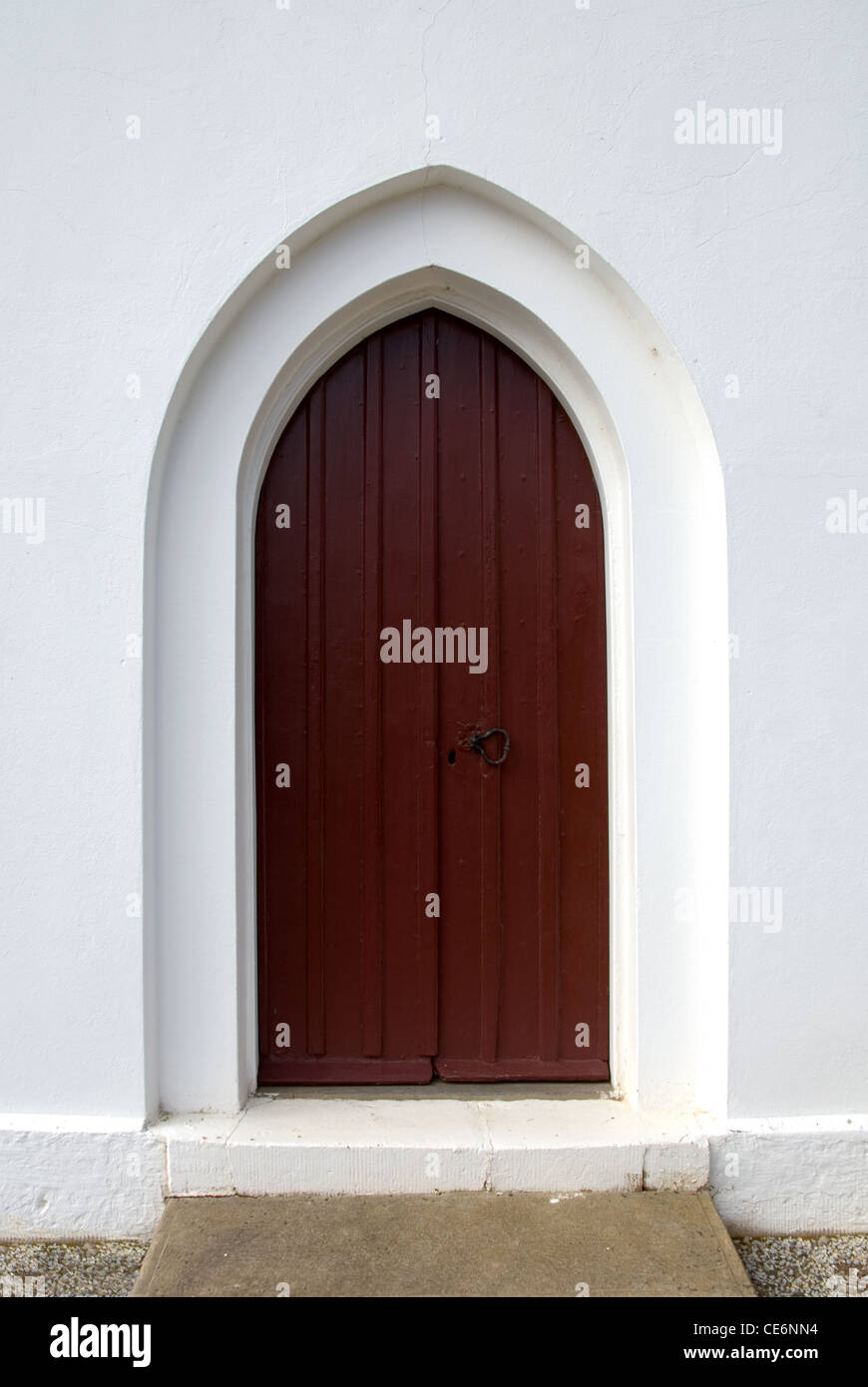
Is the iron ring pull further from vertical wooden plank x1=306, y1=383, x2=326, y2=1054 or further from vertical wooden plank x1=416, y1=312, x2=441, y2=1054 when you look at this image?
vertical wooden plank x1=306, y1=383, x2=326, y2=1054

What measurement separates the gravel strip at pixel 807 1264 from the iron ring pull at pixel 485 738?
176 cm

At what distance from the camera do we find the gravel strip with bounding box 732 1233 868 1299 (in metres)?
2.73

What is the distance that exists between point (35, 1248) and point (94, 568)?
7.26ft

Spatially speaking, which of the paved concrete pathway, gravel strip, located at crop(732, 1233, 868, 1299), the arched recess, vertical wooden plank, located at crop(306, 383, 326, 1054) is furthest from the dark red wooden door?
gravel strip, located at crop(732, 1233, 868, 1299)

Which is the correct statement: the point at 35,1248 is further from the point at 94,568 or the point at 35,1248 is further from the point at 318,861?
the point at 94,568

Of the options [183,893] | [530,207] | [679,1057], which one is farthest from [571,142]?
[679,1057]

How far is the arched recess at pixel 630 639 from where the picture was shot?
3.09m

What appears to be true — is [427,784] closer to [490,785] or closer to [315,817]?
[490,785]

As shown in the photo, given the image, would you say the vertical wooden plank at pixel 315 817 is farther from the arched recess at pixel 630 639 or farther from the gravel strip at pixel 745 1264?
the gravel strip at pixel 745 1264

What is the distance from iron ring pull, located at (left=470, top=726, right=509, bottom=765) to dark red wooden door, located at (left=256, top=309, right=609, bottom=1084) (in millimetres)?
11

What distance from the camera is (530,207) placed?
9.86 ft

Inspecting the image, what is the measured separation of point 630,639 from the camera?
3164 millimetres

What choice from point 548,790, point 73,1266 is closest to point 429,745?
point 548,790

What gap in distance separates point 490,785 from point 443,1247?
146 cm
